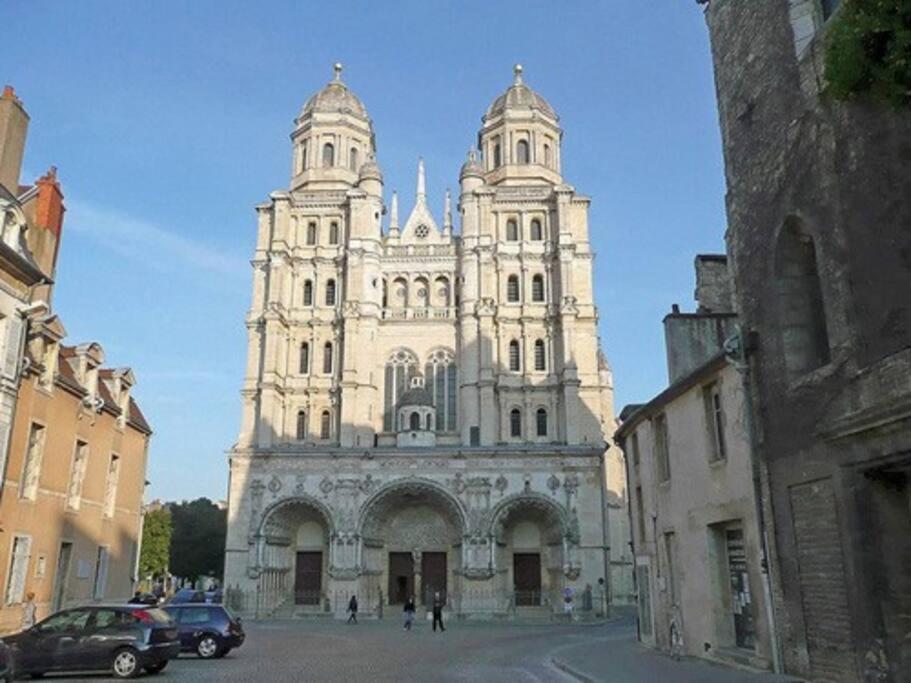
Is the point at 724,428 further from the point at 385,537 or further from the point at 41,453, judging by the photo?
the point at 385,537

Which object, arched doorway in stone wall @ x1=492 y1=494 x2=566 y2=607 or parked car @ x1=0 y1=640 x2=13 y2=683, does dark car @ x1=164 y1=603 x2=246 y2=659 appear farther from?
arched doorway in stone wall @ x1=492 y1=494 x2=566 y2=607

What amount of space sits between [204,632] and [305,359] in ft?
101

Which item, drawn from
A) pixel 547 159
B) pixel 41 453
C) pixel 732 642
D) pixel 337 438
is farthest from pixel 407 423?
pixel 732 642

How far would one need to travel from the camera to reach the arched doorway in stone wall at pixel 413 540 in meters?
42.1

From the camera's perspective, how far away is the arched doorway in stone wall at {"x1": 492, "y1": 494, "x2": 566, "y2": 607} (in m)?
41.6

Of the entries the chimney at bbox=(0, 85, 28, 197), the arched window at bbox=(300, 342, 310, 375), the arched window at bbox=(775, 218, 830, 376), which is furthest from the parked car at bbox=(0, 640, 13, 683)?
the arched window at bbox=(300, 342, 310, 375)

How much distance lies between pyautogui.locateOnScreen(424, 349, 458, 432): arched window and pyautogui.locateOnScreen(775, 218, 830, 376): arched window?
3492cm

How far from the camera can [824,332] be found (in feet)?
39.1

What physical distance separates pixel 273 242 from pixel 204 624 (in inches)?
1320

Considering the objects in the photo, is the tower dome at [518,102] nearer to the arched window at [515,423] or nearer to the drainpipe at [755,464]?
the arched window at [515,423]

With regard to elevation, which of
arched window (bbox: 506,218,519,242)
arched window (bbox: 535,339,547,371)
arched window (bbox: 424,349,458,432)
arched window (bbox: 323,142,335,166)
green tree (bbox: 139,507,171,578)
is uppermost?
arched window (bbox: 323,142,335,166)

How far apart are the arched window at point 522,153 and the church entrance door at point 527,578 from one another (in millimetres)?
25345

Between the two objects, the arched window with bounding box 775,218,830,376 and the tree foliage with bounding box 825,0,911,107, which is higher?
the tree foliage with bounding box 825,0,911,107

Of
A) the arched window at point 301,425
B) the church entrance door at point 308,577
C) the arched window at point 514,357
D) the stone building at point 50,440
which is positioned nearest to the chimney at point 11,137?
the stone building at point 50,440
